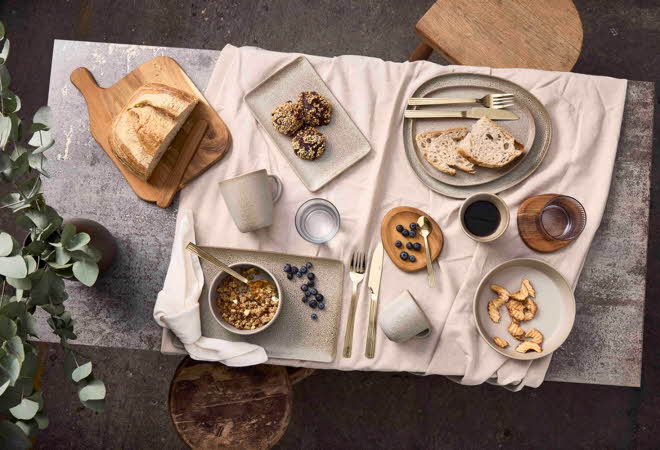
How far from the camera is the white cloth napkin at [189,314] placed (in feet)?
4.31

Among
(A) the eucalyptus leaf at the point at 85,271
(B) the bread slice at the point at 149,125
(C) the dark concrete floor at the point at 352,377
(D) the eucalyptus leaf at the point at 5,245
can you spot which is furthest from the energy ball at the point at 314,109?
(C) the dark concrete floor at the point at 352,377

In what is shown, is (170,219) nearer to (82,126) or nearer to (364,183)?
(82,126)

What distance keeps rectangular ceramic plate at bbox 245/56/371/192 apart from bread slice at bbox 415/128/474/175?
161 millimetres

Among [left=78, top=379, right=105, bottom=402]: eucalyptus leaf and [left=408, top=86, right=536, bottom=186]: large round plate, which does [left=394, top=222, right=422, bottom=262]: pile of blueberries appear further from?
[left=78, top=379, right=105, bottom=402]: eucalyptus leaf

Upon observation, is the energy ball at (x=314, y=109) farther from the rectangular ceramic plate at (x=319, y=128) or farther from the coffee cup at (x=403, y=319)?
the coffee cup at (x=403, y=319)

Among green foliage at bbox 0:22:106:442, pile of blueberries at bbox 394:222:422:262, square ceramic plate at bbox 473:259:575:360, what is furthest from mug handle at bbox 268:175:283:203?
square ceramic plate at bbox 473:259:575:360

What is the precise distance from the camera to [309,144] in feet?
4.58

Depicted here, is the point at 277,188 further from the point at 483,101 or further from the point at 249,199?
the point at 483,101

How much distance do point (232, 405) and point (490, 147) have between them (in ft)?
3.50

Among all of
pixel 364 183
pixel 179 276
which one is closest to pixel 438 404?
pixel 364 183

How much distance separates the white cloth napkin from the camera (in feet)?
4.31

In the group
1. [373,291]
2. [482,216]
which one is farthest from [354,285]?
[482,216]

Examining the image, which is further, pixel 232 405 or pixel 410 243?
pixel 232 405

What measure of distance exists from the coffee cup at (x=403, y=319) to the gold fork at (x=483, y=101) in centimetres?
55
